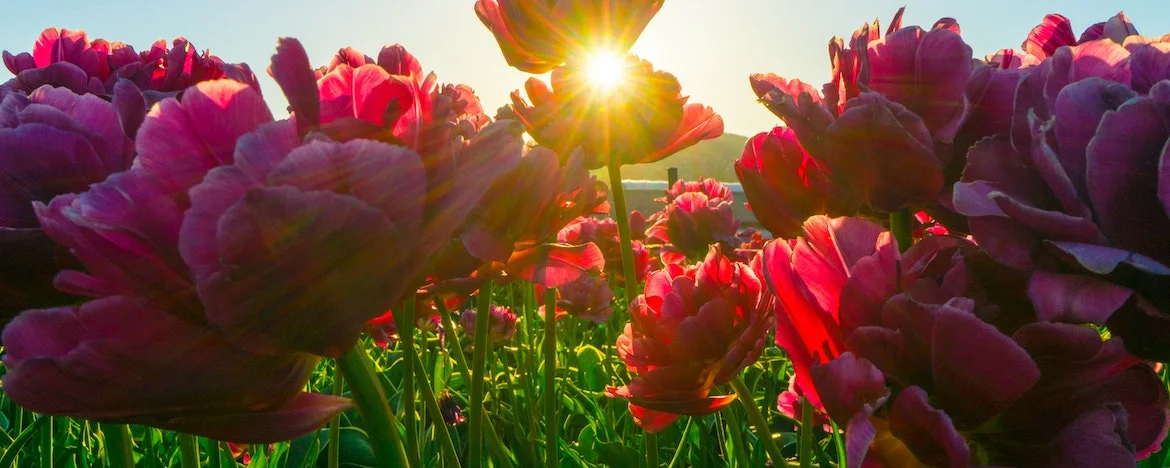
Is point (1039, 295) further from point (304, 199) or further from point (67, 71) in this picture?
point (67, 71)

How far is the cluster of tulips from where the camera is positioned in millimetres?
368

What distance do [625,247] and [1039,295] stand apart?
0.62 m

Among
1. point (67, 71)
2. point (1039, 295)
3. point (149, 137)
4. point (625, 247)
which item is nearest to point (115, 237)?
point (149, 137)

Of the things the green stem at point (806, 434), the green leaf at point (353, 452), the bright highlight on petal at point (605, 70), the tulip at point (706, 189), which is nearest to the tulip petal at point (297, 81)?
the green stem at point (806, 434)

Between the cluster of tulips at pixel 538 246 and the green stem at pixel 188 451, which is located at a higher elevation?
the cluster of tulips at pixel 538 246

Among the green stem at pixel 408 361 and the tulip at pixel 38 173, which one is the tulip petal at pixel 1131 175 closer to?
the green stem at pixel 408 361

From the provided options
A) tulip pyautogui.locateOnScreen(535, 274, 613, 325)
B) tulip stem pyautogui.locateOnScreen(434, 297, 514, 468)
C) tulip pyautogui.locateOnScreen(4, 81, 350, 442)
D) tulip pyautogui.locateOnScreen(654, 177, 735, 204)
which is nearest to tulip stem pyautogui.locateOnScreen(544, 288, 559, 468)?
tulip stem pyautogui.locateOnScreen(434, 297, 514, 468)

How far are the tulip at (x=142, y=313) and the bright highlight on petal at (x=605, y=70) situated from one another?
2.34 ft

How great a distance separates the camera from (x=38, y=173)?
48 centimetres

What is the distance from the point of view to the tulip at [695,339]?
0.71m

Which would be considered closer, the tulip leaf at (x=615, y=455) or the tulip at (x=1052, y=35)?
the tulip at (x=1052, y=35)

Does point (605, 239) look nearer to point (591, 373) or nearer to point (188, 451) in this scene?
point (591, 373)

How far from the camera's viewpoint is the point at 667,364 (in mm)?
770

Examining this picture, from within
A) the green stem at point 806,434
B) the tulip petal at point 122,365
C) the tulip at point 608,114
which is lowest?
the green stem at point 806,434
